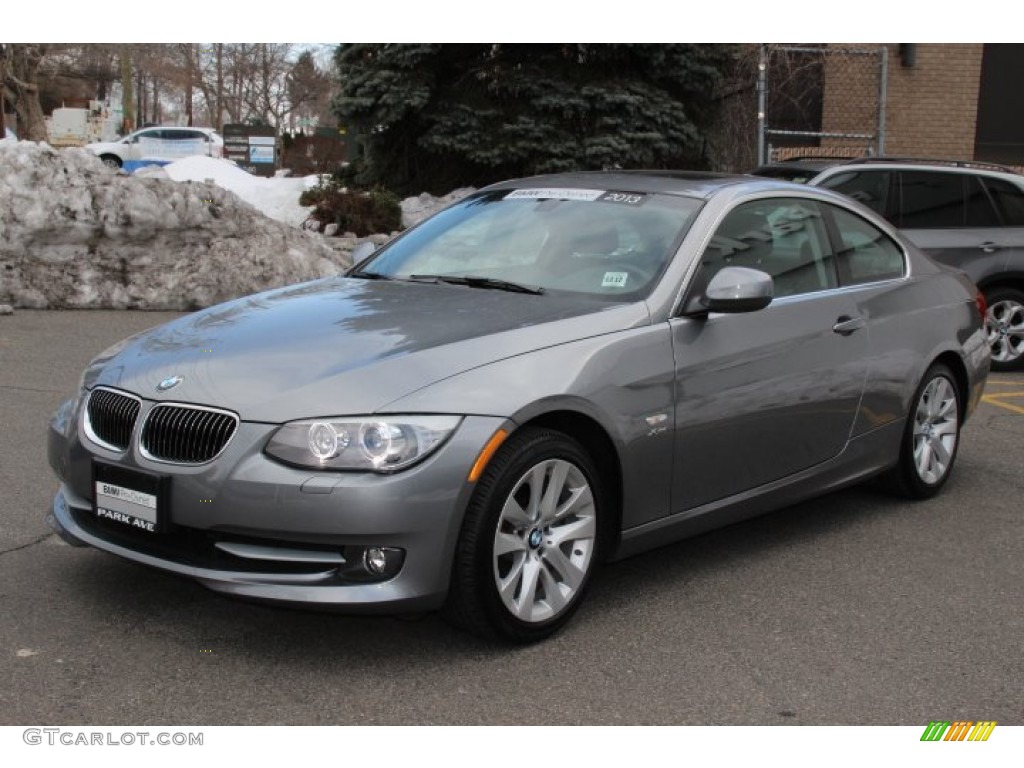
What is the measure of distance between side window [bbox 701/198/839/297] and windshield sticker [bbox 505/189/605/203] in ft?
1.98

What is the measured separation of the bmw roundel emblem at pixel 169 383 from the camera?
4008 millimetres

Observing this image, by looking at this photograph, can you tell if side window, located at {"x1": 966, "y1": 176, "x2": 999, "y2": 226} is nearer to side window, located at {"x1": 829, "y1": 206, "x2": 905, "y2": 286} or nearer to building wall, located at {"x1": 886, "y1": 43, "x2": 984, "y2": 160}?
side window, located at {"x1": 829, "y1": 206, "x2": 905, "y2": 286}

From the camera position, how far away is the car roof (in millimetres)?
5234

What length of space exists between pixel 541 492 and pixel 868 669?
1240 millimetres

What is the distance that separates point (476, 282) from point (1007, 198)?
7078 mm

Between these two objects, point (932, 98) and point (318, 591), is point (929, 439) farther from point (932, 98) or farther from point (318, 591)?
point (932, 98)

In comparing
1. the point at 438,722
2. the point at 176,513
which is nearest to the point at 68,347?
the point at 176,513

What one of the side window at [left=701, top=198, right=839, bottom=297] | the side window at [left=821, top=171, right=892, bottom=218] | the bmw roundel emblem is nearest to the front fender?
the side window at [left=701, top=198, right=839, bottom=297]

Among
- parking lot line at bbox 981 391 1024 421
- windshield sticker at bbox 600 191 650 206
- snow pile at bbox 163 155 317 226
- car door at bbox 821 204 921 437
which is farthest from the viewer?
snow pile at bbox 163 155 317 226

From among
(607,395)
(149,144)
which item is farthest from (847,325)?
(149,144)

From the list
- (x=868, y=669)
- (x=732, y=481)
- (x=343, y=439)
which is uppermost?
(x=343, y=439)

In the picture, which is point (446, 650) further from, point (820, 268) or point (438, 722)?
point (820, 268)

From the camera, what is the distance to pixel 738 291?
458 cm

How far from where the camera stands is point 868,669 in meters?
4.04
